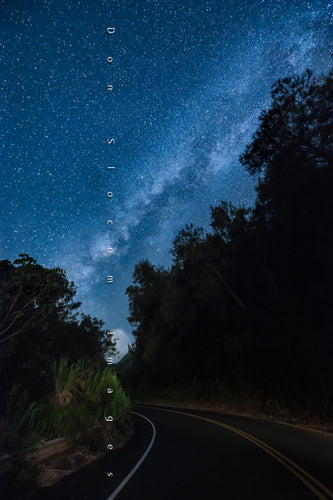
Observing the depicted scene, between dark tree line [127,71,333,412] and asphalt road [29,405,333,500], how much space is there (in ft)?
27.9

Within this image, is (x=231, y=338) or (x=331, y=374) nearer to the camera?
(x=331, y=374)

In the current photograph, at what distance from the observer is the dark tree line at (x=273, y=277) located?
60.9 feet

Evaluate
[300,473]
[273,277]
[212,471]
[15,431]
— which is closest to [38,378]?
[15,431]

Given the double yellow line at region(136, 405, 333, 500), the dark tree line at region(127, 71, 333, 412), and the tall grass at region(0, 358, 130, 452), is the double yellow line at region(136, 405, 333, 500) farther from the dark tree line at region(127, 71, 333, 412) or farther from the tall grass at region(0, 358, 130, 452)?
the dark tree line at region(127, 71, 333, 412)

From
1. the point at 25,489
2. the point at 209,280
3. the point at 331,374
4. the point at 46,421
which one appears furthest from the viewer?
the point at 209,280

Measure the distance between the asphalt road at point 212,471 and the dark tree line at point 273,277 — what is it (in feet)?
27.9

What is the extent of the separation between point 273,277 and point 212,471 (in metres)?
18.8

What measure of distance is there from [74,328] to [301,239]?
3116 centimetres

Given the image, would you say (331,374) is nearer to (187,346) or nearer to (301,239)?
(301,239)

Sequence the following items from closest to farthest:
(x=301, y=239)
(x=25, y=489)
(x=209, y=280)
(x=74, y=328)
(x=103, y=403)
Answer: (x=25, y=489) → (x=103, y=403) → (x=301, y=239) → (x=209, y=280) → (x=74, y=328)

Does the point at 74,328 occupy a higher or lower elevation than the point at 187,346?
higher

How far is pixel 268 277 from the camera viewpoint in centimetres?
2570

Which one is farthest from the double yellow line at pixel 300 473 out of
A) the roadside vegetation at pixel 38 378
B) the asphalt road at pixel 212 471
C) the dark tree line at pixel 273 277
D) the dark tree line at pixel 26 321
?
the dark tree line at pixel 273 277

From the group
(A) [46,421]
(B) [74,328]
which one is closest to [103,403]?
(A) [46,421]
